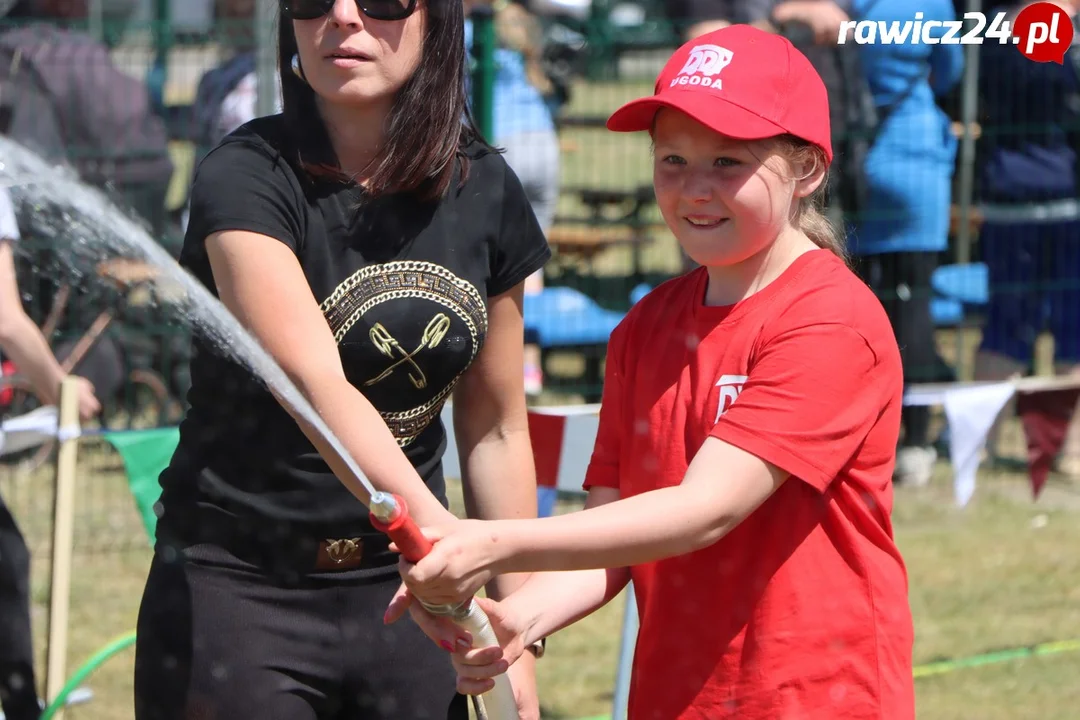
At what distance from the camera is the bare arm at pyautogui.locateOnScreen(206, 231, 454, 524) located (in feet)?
7.61

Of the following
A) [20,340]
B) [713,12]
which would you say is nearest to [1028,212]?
[713,12]

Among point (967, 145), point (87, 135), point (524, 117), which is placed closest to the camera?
point (87, 135)

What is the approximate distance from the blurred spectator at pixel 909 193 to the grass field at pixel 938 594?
24.8 inches

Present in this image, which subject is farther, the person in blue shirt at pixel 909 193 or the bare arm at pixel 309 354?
the person in blue shirt at pixel 909 193

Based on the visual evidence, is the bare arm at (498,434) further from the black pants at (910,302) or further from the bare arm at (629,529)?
the black pants at (910,302)

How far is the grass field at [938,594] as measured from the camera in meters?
5.03

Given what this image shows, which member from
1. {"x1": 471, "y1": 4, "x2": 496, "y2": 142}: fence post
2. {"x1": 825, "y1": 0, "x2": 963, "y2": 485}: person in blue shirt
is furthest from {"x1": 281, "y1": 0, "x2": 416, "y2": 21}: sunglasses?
{"x1": 825, "y1": 0, "x2": 963, "y2": 485}: person in blue shirt

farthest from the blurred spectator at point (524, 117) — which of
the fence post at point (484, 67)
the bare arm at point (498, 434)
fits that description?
the bare arm at point (498, 434)

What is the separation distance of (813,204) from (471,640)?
0.92 m

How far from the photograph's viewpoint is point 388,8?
251 cm

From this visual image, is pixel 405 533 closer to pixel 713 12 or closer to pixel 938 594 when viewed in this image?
pixel 938 594

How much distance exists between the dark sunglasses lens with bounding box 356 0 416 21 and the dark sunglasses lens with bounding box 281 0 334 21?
0.06 meters

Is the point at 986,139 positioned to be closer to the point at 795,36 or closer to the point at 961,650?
the point at 795,36

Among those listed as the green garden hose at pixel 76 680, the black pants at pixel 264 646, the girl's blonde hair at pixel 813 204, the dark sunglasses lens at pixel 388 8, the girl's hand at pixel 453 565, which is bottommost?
the green garden hose at pixel 76 680
